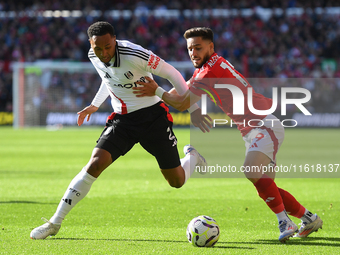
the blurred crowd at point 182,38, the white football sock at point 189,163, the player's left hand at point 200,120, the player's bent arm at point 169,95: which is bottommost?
the blurred crowd at point 182,38

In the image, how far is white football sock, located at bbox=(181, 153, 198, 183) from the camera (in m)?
5.83

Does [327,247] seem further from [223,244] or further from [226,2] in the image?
[226,2]

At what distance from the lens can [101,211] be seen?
21.5 ft

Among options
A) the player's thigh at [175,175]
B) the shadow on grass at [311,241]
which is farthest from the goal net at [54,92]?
the shadow on grass at [311,241]

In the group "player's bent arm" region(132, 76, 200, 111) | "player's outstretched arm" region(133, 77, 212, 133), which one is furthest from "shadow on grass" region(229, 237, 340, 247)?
"player's bent arm" region(132, 76, 200, 111)

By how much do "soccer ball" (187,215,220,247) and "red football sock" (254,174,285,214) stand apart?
59 cm

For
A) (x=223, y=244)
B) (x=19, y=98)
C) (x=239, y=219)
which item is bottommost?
(x=19, y=98)

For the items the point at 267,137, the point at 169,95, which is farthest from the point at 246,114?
the point at 169,95

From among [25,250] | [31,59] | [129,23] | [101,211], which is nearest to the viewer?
[25,250]

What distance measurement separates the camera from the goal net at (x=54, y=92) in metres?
25.7

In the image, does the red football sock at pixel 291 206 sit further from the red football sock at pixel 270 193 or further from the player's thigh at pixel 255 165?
the player's thigh at pixel 255 165

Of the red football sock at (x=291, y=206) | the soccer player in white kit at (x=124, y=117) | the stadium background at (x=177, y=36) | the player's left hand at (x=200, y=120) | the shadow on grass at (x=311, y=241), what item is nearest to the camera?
the shadow on grass at (x=311, y=241)

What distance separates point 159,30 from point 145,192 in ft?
80.6

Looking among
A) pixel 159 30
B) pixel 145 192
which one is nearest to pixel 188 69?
pixel 159 30
